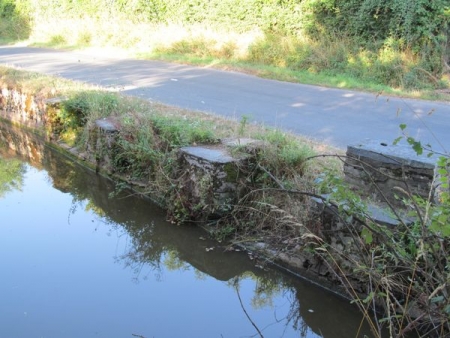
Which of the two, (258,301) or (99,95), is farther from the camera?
(99,95)

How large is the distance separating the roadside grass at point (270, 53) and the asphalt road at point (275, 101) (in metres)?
0.82

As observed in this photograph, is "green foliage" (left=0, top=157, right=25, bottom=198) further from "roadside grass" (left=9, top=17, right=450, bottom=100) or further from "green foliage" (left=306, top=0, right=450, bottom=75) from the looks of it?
"green foliage" (left=306, top=0, right=450, bottom=75)

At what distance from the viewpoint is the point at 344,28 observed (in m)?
15.0

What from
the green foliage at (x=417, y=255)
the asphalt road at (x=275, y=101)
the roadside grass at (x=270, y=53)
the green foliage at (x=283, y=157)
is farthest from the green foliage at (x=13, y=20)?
the green foliage at (x=417, y=255)

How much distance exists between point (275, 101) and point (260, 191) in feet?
16.1

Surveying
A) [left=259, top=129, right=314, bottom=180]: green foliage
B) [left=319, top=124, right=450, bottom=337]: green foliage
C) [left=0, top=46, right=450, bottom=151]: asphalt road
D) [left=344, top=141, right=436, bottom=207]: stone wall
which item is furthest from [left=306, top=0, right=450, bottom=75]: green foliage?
[left=319, top=124, right=450, bottom=337]: green foliage

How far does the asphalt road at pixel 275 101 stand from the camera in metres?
8.10

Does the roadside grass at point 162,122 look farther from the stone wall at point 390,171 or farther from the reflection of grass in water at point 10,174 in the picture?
the reflection of grass in water at point 10,174

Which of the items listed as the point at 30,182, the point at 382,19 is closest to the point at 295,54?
the point at 382,19

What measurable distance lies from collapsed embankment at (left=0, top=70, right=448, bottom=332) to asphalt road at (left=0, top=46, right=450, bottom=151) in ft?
3.94

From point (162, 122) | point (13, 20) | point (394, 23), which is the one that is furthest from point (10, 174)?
point (13, 20)

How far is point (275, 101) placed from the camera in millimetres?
10305

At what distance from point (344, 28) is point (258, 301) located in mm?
11918

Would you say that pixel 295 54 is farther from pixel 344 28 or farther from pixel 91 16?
pixel 91 16
